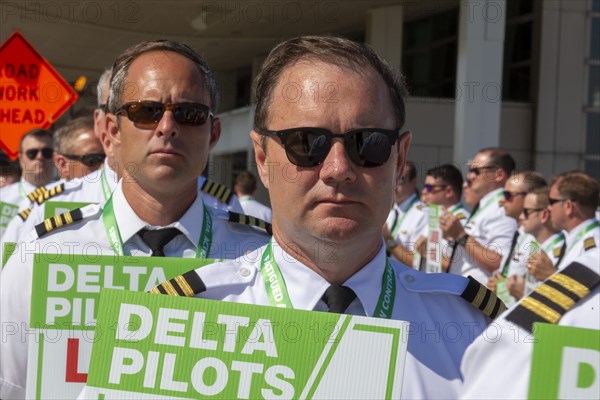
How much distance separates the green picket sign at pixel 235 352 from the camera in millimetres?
2133

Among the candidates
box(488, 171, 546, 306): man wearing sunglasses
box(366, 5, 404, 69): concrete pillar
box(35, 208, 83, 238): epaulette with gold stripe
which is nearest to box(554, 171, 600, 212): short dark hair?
box(488, 171, 546, 306): man wearing sunglasses

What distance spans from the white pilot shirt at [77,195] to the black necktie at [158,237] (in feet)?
5.43

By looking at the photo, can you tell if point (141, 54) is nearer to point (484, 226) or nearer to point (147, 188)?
point (147, 188)

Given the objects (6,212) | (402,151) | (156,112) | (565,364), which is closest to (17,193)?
(6,212)

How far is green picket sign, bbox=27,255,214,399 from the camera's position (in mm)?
3072

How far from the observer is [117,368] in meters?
2.22

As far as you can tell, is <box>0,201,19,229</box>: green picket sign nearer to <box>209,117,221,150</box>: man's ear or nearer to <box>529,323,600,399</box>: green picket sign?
<box>209,117,221,150</box>: man's ear

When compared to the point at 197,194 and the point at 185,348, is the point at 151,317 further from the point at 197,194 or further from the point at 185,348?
the point at 197,194

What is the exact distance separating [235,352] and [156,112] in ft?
4.91

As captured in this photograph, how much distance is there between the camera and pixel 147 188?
351 centimetres

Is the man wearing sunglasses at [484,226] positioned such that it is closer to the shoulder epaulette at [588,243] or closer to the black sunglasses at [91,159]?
the shoulder epaulette at [588,243]

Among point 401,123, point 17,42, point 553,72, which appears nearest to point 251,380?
point 401,123

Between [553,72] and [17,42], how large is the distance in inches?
513

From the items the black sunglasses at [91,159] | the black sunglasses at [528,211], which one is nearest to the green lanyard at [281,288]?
the black sunglasses at [91,159]
